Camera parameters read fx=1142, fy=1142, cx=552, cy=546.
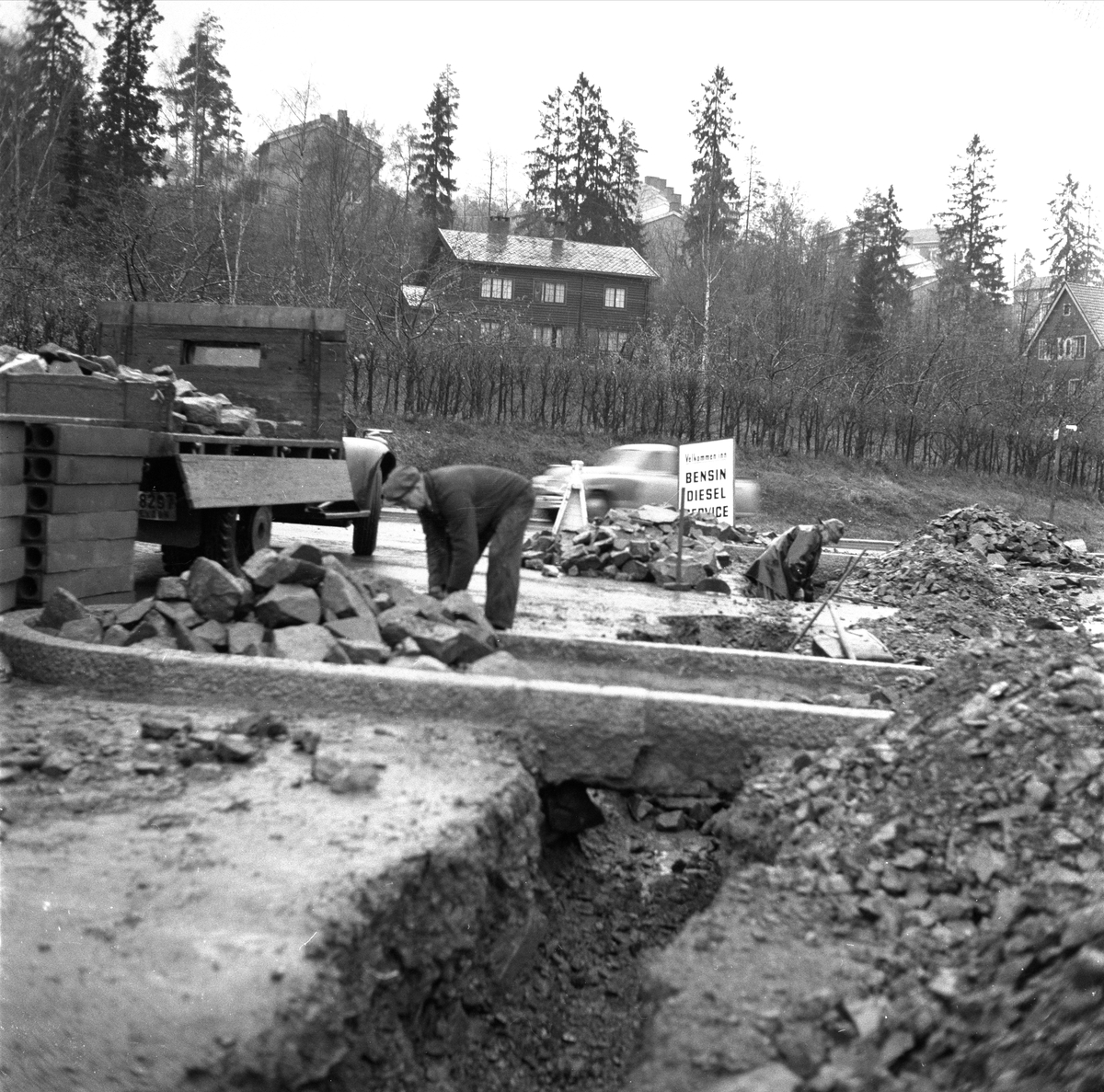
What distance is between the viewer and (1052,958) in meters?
3.18

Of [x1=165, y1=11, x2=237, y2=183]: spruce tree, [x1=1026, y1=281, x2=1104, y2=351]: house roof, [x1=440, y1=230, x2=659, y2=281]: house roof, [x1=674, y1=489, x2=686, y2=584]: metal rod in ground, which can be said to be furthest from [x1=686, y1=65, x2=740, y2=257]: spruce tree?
[x1=674, y1=489, x2=686, y2=584]: metal rod in ground

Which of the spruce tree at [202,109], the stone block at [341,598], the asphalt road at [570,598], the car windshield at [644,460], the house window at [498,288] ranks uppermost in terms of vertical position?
the house window at [498,288]

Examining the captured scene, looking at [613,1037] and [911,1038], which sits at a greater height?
[911,1038]

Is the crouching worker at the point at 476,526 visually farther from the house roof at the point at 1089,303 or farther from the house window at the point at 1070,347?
the house window at the point at 1070,347

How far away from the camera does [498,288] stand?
47.6 m

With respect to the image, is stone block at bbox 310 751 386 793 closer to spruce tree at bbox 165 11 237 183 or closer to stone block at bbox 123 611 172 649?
stone block at bbox 123 611 172 649

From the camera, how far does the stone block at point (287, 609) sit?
19.7 feet

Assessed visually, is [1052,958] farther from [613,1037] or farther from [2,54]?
[2,54]

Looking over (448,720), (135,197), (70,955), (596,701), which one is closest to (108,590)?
(448,720)

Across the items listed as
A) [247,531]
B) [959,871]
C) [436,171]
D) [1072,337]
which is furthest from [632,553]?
[1072,337]

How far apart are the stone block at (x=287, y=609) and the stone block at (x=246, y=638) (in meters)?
0.08

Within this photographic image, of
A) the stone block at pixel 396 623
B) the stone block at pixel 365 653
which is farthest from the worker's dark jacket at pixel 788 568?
the stone block at pixel 365 653

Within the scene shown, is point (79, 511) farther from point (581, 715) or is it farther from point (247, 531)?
point (581, 715)

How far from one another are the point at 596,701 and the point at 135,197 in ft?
78.5
